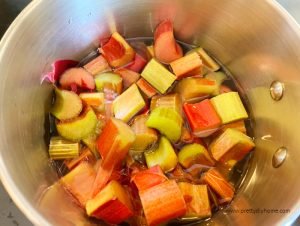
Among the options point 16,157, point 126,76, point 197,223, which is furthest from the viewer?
point 126,76

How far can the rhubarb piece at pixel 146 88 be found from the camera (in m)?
1.06

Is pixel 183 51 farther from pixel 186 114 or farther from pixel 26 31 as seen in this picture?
pixel 26 31

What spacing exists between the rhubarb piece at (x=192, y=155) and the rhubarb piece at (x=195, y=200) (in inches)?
2.4

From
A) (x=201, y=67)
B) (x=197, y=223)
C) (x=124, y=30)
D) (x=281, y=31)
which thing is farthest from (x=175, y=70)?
(x=197, y=223)

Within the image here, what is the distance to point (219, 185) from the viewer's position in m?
0.99

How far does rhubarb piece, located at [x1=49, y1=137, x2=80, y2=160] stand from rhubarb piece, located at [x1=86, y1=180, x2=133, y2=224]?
148mm

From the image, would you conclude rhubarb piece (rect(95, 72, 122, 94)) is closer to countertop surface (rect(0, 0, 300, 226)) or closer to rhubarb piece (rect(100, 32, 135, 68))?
rhubarb piece (rect(100, 32, 135, 68))

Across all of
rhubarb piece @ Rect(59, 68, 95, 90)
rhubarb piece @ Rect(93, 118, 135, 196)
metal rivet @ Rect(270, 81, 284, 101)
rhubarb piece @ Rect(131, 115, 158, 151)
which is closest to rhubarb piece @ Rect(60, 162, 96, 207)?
rhubarb piece @ Rect(93, 118, 135, 196)

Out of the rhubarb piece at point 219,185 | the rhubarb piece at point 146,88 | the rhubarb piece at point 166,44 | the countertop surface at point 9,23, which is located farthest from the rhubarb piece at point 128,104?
the countertop surface at point 9,23

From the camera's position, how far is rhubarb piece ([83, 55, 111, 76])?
42.7 inches

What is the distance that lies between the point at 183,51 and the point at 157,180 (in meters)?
0.42

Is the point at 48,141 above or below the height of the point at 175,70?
below

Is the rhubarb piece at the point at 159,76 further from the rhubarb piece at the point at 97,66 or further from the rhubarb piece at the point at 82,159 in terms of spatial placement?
the rhubarb piece at the point at 82,159

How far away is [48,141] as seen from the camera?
3.34 feet
